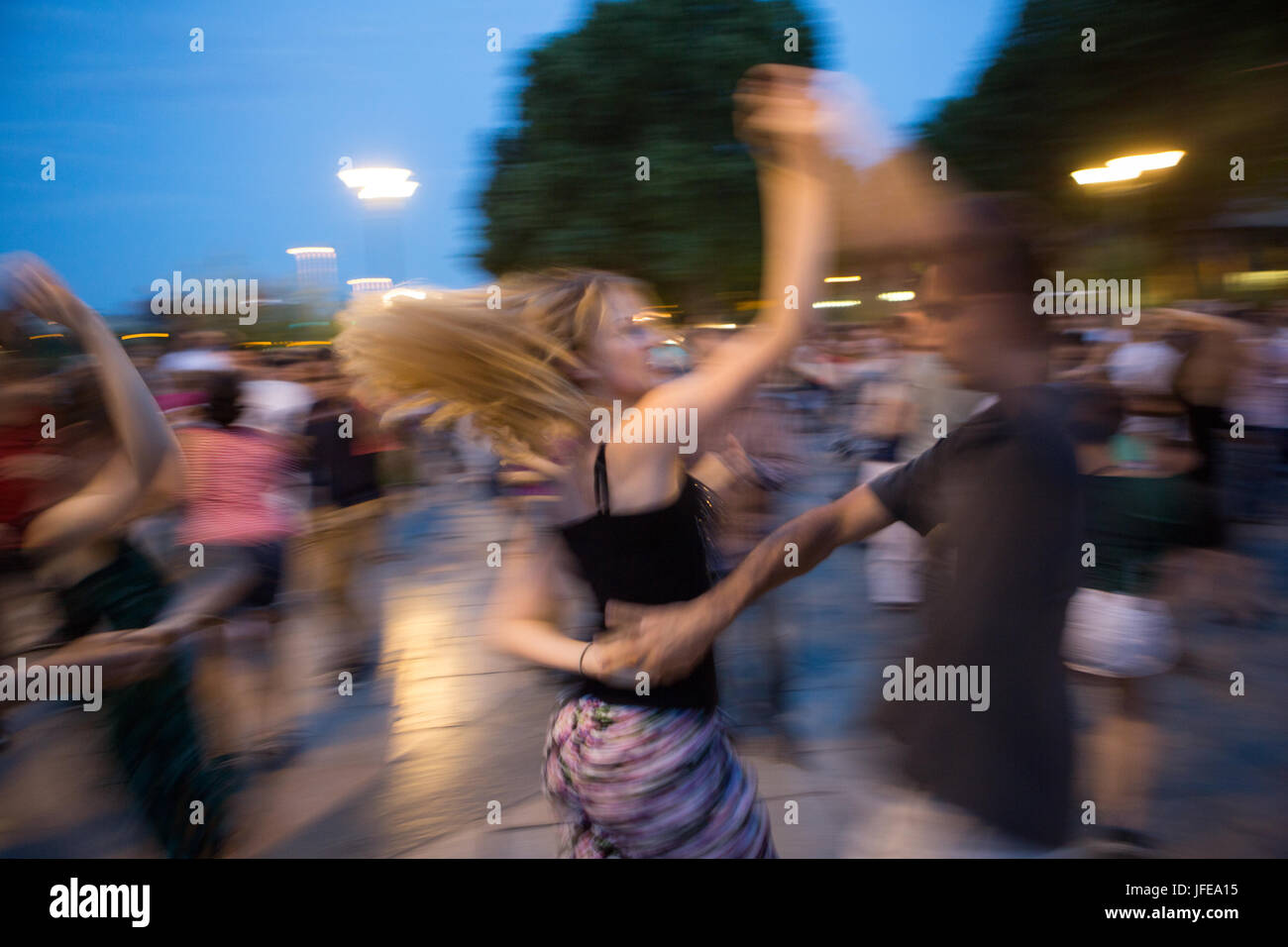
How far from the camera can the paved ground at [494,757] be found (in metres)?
3.12

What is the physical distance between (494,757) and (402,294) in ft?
8.53

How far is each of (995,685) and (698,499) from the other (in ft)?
2.30

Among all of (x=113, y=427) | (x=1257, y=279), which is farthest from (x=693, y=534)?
(x=1257, y=279)

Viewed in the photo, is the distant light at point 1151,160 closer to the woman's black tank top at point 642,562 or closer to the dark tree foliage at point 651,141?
the dark tree foliage at point 651,141

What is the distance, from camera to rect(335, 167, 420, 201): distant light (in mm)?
8266

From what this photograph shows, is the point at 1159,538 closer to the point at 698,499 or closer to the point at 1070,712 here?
the point at 1070,712

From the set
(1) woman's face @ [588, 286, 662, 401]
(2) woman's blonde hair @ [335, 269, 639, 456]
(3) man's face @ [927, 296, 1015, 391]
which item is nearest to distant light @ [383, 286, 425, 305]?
(2) woman's blonde hair @ [335, 269, 639, 456]

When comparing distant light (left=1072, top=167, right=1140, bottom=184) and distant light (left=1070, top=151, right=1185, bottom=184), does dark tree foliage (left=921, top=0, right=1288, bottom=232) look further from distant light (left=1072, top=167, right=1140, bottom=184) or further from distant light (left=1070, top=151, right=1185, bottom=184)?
distant light (left=1072, top=167, right=1140, bottom=184)

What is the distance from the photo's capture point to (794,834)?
3080 mm

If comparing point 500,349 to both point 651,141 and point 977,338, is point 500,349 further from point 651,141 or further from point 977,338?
point 651,141

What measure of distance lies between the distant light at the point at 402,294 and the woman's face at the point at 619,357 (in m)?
0.41

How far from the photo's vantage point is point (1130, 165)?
9.87 meters

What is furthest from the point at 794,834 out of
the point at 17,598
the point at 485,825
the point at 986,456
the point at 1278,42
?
the point at 1278,42

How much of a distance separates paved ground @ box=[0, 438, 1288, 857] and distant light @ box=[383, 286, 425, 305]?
5.53ft
